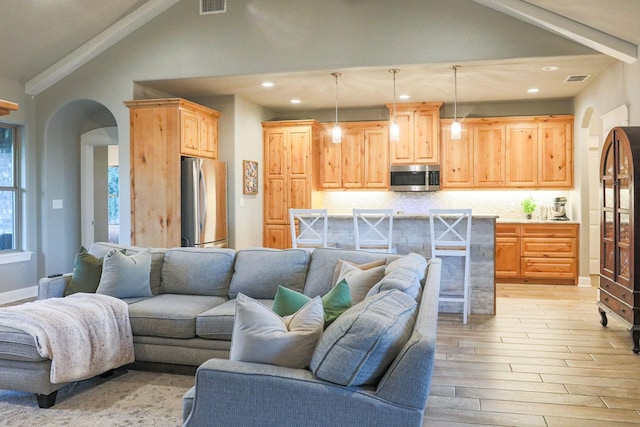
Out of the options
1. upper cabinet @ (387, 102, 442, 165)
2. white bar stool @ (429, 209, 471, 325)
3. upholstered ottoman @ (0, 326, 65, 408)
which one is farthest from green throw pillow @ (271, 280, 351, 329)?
upper cabinet @ (387, 102, 442, 165)

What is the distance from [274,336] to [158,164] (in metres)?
4.60

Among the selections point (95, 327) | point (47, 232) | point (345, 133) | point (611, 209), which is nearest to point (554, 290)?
point (611, 209)

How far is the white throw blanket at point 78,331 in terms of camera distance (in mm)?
2889

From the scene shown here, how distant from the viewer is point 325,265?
146 inches

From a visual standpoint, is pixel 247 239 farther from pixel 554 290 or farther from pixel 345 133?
pixel 554 290

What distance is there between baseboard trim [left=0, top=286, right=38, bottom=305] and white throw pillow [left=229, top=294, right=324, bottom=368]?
5.16 meters

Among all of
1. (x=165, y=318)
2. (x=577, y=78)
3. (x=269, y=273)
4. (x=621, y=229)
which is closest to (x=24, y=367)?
(x=165, y=318)

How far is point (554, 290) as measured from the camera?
6.71m

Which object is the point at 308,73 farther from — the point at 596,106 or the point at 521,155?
the point at 521,155

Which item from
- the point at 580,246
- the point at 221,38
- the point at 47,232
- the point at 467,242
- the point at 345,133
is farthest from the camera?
the point at 345,133

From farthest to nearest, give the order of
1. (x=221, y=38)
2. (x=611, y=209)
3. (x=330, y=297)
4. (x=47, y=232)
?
(x=47, y=232), (x=221, y=38), (x=611, y=209), (x=330, y=297)

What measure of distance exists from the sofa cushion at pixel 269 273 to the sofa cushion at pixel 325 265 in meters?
0.07

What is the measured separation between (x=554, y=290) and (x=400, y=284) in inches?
203

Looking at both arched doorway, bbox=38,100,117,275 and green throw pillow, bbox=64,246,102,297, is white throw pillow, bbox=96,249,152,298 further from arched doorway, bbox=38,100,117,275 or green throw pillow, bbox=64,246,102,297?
arched doorway, bbox=38,100,117,275
